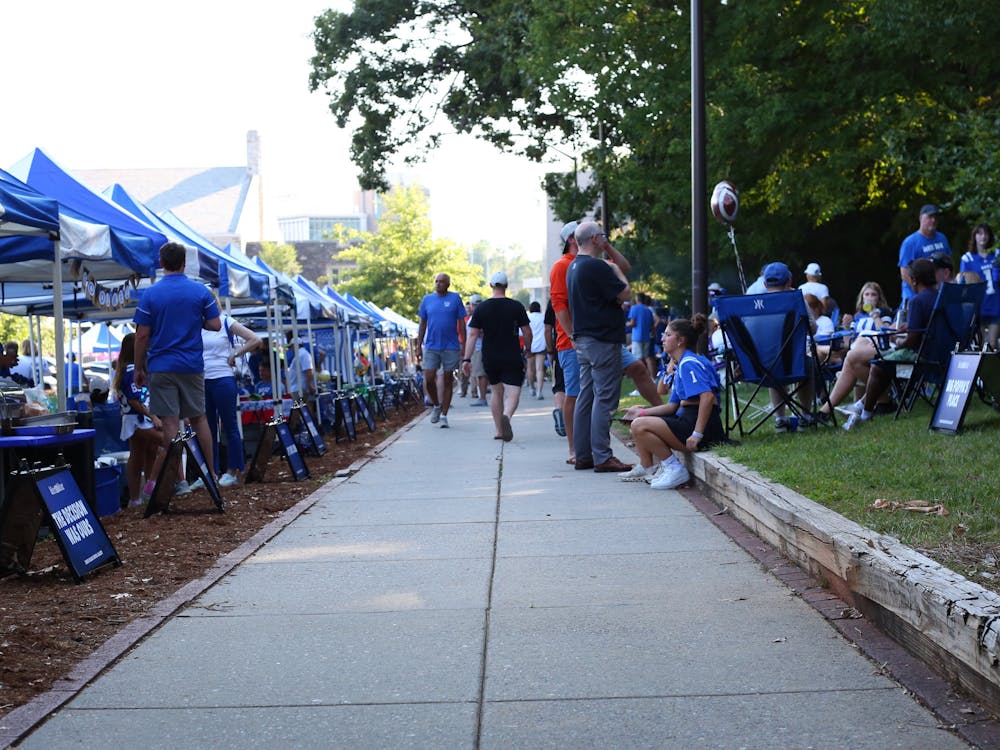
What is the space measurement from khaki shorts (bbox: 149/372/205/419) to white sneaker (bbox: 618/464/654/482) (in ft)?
10.9

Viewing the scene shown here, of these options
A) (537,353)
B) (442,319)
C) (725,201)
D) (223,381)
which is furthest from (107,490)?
(537,353)

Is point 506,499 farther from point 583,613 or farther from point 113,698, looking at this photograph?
point 113,698

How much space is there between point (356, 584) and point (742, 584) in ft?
6.00

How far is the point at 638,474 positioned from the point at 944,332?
9.11 feet

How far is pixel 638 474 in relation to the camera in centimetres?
1002

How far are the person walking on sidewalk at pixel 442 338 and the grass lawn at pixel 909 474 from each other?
22.4 feet

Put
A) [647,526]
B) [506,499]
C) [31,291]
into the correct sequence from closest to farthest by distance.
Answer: [647,526], [506,499], [31,291]

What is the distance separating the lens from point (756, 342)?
414 inches

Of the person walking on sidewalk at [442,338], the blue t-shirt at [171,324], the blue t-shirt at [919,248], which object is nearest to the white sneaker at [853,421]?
the blue t-shirt at [919,248]

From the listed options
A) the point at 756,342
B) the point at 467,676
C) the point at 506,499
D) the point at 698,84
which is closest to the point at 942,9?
the point at 698,84

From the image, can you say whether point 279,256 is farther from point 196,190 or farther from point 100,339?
point 100,339

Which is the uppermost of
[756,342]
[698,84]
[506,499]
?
[698,84]

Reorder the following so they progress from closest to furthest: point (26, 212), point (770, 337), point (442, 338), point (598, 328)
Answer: point (26, 212)
point (598, 328)
point (770, 337)
point (442, 338)

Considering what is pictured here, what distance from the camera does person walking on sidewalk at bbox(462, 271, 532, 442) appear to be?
14000 millimetres
